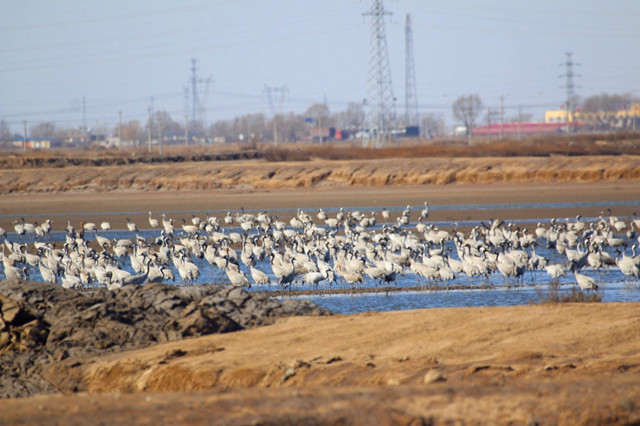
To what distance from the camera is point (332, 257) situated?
22.6 meters

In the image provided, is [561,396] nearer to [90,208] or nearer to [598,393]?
[598,393]

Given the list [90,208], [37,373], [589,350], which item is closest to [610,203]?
[90,208]

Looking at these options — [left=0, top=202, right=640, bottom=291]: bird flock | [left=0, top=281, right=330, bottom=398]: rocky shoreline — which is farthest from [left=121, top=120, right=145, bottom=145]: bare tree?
[left=0, top=281, right=330, bottom=398]: rocky shoreline

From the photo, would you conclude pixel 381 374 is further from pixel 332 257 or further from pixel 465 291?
pixel 332 257

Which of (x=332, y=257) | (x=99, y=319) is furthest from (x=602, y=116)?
(x=99, y=319)

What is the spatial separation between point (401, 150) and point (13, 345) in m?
42.5

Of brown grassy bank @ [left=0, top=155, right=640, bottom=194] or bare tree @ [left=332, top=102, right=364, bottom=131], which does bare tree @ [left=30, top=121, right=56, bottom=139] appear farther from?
brown grassy bank @ [left=0, top=155, right=640, bottom=194]

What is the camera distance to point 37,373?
10.7 metres

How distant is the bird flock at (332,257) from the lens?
18203 millimetres

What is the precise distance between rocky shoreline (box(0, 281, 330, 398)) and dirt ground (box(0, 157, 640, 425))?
442 millimetres

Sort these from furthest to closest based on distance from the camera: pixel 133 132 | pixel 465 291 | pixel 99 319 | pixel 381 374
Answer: pixel 133 132 → pixel 465 291 → pixel 99 319 → pixel 381 374

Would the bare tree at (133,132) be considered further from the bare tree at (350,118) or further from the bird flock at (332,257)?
the bird flock at (332,257)

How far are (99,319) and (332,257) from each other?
37.6ft

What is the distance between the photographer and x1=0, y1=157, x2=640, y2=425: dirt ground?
6.71 meters
